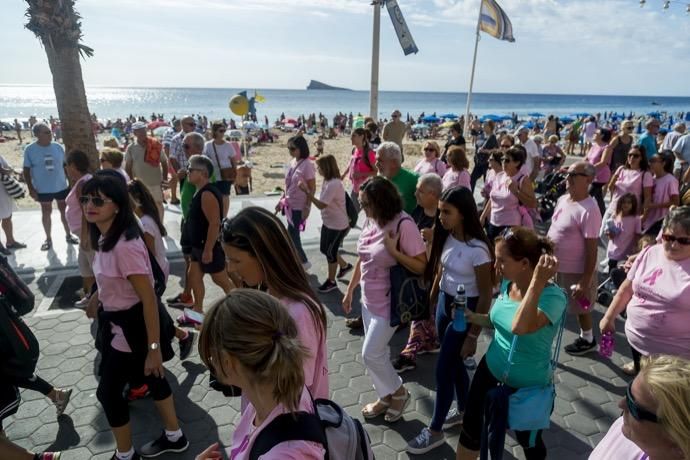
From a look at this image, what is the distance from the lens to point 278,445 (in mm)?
1325

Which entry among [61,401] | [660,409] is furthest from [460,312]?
[61,401]

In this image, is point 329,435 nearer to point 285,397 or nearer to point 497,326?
point 285,397

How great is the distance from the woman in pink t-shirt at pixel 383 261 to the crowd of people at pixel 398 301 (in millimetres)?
12

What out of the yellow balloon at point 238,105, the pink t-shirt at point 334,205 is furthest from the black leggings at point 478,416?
the yellow balloon at point 238,105

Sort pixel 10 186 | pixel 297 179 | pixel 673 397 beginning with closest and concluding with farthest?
pixel 673 397 → pixel 297 179 → pixel 10 186

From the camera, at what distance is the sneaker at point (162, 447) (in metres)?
3.19

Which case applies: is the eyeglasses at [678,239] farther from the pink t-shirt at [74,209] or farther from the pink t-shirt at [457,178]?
the pink t-shirt at [74,209]

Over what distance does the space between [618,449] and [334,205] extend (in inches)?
167

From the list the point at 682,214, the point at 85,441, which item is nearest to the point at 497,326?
the point at 682,214

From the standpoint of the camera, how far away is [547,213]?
7719mm

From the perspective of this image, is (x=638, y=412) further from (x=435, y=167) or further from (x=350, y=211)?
(x=435, y=167)

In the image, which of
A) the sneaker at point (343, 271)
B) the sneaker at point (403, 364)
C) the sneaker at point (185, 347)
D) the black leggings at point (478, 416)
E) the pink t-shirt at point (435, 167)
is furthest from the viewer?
the pink t-shirt at point (435, 167)

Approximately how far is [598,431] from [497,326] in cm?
170

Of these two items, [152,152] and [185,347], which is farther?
[152,152]
